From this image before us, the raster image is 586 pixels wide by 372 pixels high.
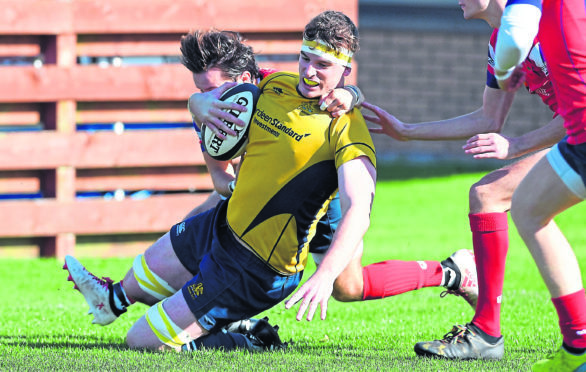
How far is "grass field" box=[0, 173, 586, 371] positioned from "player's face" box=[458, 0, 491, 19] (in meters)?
1.51

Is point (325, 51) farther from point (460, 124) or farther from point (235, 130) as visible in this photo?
point (460, 124)

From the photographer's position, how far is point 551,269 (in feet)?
11.7

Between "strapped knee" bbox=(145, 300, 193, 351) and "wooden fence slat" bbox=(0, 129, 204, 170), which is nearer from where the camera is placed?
"strapped knee" bbox=(145, 300, 193, 351)

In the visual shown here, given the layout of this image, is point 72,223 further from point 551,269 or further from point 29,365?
point 551,269

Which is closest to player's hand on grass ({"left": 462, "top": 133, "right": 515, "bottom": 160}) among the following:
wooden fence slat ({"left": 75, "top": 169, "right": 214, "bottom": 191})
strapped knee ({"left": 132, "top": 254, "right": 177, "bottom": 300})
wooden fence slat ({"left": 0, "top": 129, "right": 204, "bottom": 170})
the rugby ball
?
the rugby ball

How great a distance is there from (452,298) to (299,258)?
2.46m

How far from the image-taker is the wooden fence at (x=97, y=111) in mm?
7582

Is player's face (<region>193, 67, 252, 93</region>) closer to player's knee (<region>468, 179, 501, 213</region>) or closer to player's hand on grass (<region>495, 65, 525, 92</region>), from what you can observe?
player's knee (<region>468, 179, 501, 213</region>)

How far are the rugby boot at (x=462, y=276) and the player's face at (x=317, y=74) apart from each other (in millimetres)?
1246

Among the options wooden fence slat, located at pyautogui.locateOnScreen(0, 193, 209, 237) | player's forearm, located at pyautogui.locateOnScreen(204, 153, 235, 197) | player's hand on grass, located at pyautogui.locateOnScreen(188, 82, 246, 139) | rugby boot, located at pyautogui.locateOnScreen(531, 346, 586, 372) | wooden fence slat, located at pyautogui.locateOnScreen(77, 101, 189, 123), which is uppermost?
player's hand on grass, located at pyautogui.locateOnScreen(188, 82, 246, 139)

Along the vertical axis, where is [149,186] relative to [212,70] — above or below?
below

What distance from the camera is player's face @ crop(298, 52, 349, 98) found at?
3996mm

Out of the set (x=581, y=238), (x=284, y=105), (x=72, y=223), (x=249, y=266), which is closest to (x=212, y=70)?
(x=284, y=105)

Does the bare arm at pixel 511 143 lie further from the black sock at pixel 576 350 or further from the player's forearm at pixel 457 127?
the black sock at pixel 576 350
